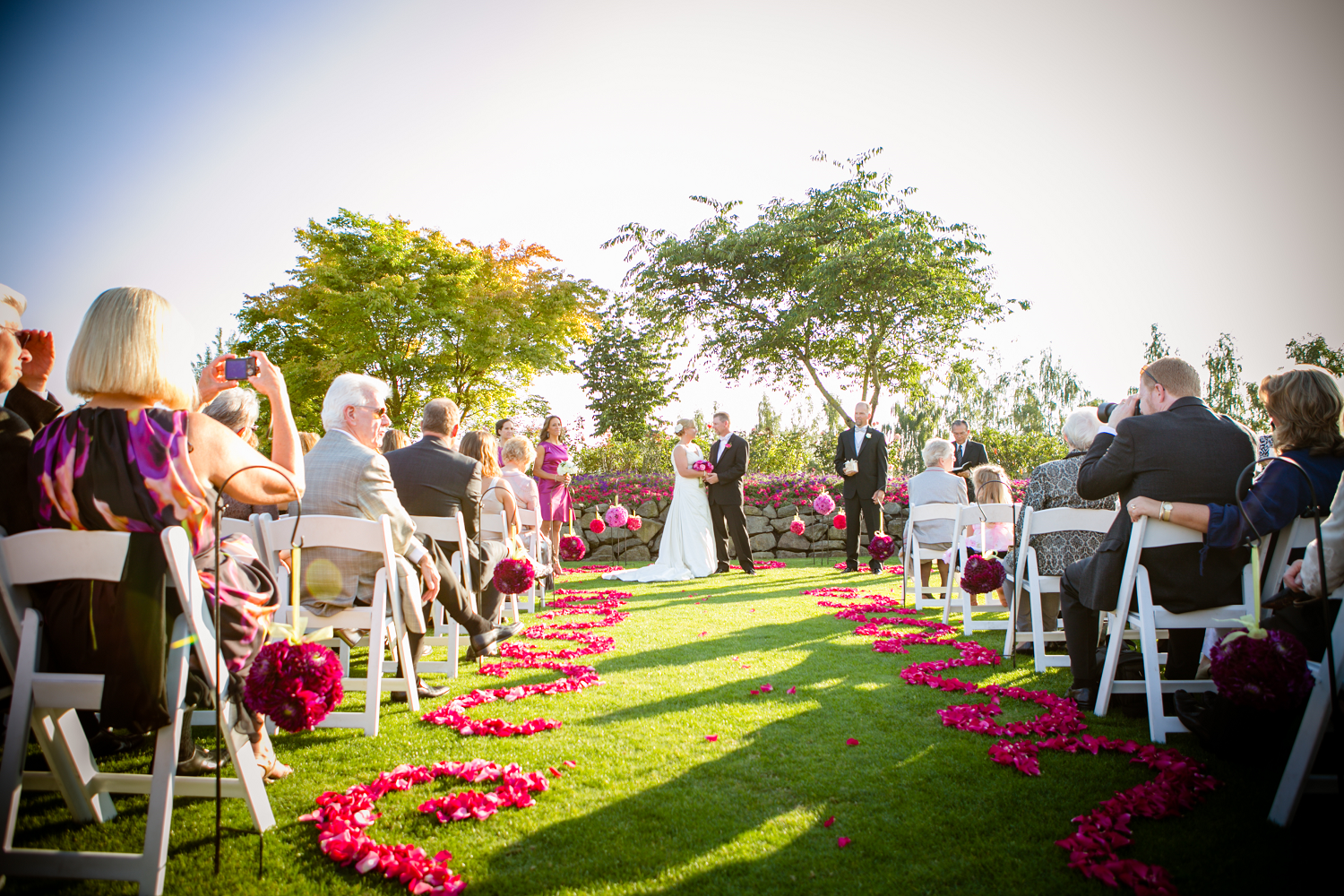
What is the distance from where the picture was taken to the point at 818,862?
7.19 feet

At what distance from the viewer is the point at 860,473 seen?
35.7 feet

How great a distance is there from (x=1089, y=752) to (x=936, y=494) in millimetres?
4613

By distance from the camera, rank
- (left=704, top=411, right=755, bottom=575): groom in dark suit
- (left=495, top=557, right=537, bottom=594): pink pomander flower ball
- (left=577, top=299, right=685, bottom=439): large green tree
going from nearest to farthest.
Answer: (left=495, top=557, right=537, bottom=594): pink pomander flower ball → (left=704, top=411, right=755, bottom=575): groom in dark suit → (left=577, top=299, right=685, bottom=439): large green tree

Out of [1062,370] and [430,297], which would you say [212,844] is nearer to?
[430,297]

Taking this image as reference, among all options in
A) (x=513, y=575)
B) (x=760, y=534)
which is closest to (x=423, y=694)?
(x=513, y=575)

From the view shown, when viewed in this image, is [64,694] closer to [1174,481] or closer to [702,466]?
[1174,481]

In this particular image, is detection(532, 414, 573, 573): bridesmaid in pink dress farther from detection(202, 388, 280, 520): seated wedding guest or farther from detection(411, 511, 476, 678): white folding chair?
detection(202, 388, 280, 520): seated wedding guest

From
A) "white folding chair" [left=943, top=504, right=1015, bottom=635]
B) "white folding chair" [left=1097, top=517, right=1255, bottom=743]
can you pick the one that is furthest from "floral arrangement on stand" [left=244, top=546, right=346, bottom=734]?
"white folding chair" [left=943, top=504, right=1015, bottom=635]

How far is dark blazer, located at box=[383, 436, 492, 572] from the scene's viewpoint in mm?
4824

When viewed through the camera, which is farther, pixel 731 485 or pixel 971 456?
pixel 731 485

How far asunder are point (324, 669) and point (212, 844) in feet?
3.08

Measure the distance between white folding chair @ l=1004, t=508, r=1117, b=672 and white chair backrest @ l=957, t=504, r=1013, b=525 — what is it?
1.89 ft

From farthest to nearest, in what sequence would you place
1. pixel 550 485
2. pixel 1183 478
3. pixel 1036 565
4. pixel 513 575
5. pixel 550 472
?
pixel 550 485, pixel 550 472, pixel 513 575, pixel 1036 565, pixel 1183 478

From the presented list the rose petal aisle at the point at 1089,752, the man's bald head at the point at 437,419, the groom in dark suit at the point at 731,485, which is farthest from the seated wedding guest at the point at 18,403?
the groom in dark suit at the point at 731,485
